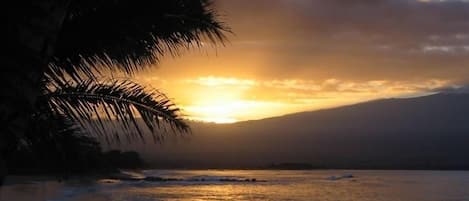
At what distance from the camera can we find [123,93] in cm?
693

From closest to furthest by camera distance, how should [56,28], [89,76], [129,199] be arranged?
[56,28], [89,76], [129,199]

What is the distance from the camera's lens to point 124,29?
21.5 feet

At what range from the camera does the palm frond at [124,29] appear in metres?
6.52

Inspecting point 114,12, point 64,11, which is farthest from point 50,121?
point 64,11

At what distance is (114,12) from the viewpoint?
21.5ft

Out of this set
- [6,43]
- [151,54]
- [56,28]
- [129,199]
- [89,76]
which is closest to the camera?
[6,43]

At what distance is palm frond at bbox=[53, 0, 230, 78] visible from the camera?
6523 mm

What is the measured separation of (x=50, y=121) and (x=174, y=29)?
1.48 m

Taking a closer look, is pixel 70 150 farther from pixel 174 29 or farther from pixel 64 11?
pixel 64 11

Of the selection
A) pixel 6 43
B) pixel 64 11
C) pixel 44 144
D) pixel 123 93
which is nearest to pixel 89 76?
pixel 123 93

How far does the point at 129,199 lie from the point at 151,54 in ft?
98.4

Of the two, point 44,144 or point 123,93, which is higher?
point 123,93

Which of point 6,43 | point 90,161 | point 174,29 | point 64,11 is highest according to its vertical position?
point 174,29

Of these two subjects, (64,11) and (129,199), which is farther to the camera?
(129,199)
